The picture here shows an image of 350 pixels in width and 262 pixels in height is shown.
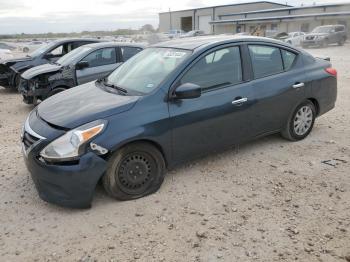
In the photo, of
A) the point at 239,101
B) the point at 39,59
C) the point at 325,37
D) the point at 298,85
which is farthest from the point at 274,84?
the point at 325,37

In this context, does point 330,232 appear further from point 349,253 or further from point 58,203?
point 58,203

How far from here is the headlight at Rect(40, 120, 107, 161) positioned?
3.53 metres

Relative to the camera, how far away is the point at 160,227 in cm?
351

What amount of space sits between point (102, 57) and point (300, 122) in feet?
16.4

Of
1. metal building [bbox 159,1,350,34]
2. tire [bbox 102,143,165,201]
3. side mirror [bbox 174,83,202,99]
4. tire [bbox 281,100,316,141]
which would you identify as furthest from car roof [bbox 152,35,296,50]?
metal building [bbox 159,1,350,34]

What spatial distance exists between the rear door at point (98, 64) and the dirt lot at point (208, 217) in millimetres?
3593

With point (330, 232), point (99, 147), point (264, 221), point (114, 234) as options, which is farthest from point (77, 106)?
point (330, 232)

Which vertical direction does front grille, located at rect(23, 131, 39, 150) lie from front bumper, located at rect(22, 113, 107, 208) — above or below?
above

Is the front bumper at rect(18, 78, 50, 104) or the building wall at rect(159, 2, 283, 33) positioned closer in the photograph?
the front bumper at rect(18, 78, 50, 104)

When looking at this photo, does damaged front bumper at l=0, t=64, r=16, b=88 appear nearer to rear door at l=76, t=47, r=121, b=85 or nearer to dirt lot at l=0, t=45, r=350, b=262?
rear door at l=76, t=47, r=121, b=85

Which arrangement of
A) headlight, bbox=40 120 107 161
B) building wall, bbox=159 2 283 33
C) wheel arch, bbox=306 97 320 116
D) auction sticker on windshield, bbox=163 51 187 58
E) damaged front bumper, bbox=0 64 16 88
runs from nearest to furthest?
headlight, bbox=40 120 107 161, auction sticker on windshield, bbox=163 51 187 58, wheel arch, bbox=306 97 320 116, damaged front bumper, bbox=0 64 16 88, building wall, bbox=159 2 283 33

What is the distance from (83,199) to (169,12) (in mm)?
77302

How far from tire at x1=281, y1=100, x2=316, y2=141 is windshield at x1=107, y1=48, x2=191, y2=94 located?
6.63ft

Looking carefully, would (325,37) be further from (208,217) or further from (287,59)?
(208,217)
